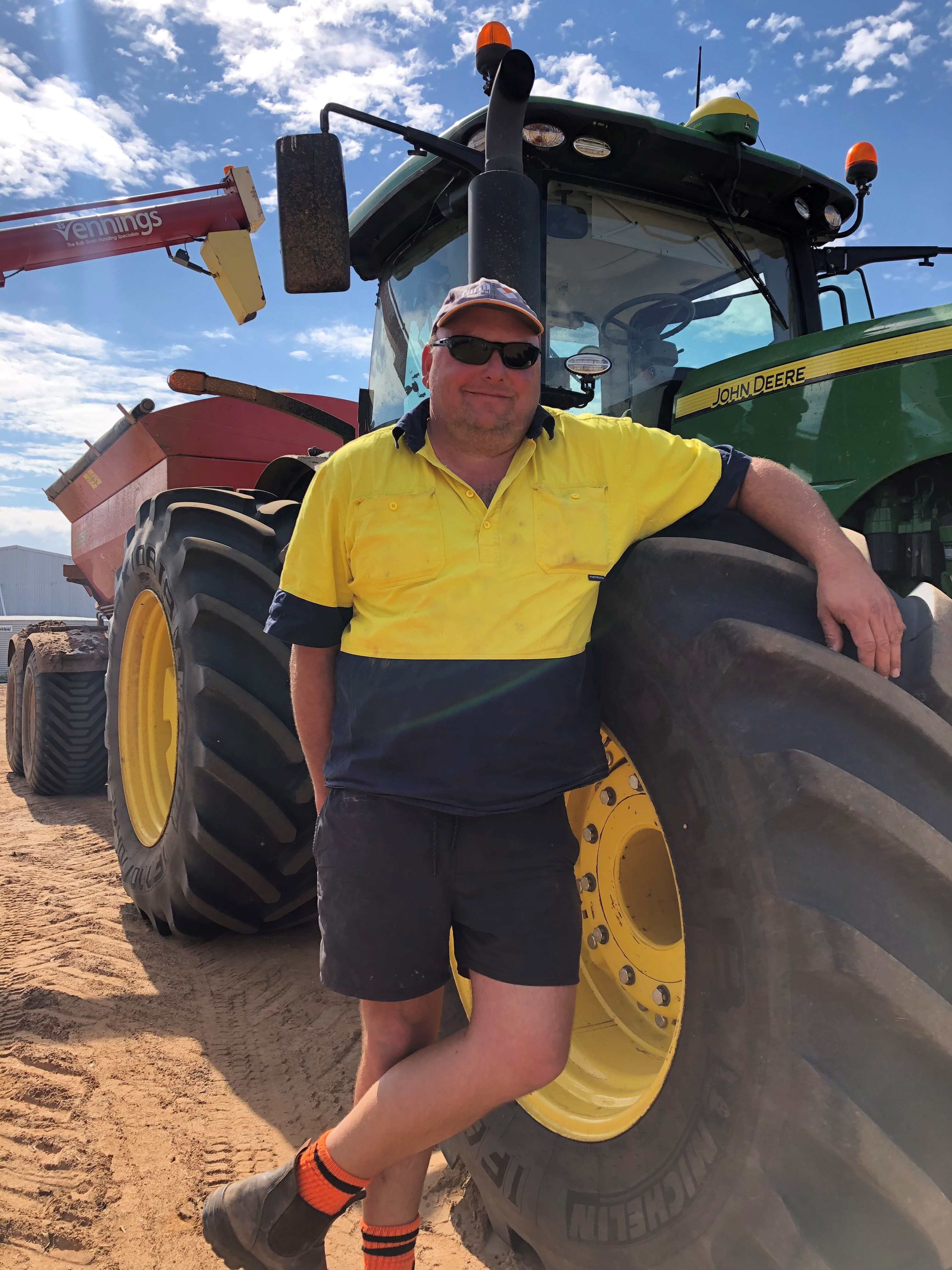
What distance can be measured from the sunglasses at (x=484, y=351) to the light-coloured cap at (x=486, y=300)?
0.05 metres

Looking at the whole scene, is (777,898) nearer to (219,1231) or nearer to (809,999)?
(809,999)

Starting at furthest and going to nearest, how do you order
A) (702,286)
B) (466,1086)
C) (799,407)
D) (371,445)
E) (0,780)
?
(0,780), (702,286), (799,407), (371,445), (466,1086)

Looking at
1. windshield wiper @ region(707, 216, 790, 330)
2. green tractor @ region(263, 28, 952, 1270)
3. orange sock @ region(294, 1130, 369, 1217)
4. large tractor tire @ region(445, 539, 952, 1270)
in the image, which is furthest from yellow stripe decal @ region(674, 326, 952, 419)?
orange sock @ region(294, 1130, 369, 1217)

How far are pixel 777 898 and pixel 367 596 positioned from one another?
88 cm

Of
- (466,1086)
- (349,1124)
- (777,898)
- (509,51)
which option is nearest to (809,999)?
(777,898)

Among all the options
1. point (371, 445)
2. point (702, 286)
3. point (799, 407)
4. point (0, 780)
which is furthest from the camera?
point (0, 780)

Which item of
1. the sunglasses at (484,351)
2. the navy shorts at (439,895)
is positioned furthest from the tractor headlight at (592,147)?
the navy shorts at (439,895)

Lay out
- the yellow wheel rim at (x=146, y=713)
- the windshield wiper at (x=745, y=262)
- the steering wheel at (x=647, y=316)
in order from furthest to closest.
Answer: the yellow wheel rim at (x=146, y=713), the windshield wiper at (x=745, y=262), the steering wheel at (x=647, y=316)

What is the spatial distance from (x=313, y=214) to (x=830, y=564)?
1.71 metres

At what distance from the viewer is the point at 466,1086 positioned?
160cm

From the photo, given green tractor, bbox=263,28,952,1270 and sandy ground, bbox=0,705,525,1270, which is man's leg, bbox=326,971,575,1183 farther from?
sandy ground, bbox=0,705,525,1270

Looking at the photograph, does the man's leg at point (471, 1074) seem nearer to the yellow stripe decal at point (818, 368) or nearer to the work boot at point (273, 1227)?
the work boot at point (273, 1227)

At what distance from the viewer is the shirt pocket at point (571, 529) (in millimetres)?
1627

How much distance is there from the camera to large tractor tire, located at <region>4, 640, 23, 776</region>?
7406 mm
